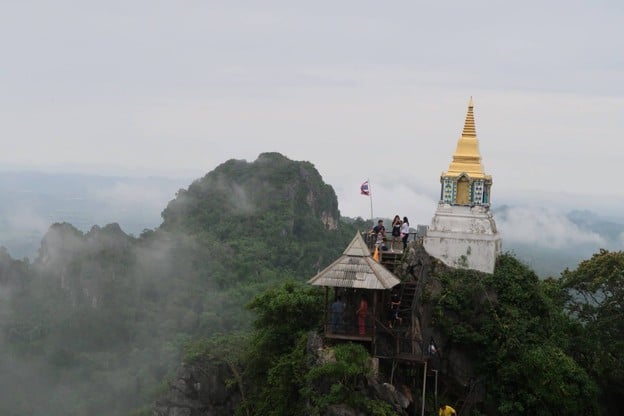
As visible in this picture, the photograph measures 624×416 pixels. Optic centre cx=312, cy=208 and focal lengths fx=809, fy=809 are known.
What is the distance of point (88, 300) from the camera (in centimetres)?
5697

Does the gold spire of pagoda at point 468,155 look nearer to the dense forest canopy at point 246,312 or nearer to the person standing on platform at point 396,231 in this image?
the person standing on platform at point 396,231

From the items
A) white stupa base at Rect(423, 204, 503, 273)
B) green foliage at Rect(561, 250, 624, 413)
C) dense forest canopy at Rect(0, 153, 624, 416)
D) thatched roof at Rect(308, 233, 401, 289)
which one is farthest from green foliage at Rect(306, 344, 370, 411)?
green foliage at Rect(561, 250, 624, 413)

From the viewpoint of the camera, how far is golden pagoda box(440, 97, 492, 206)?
21047 mm

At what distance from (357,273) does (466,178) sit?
4.71 meters

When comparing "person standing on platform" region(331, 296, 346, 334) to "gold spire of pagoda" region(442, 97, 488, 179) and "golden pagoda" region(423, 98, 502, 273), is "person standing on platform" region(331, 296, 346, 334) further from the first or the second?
"gold spire of pagoda" region(442, 97, 488, 179)

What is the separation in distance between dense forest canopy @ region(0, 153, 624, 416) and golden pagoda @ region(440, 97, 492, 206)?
1.79m

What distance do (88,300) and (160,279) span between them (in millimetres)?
5179

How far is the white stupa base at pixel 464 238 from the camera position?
2050 centimetres

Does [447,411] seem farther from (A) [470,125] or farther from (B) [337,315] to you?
(A) [470,125]

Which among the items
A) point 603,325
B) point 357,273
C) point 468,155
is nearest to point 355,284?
point 357,273

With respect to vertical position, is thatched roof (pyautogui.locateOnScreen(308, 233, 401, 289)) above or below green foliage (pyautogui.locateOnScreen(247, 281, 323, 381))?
above

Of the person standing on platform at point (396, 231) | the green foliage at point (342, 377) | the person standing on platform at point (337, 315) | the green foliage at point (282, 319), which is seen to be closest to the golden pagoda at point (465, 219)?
the person standing on platform at point (396, 231)

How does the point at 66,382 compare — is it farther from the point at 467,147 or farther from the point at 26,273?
the point at 467,147

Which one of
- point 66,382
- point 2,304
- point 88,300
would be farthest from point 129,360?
point 2,304
